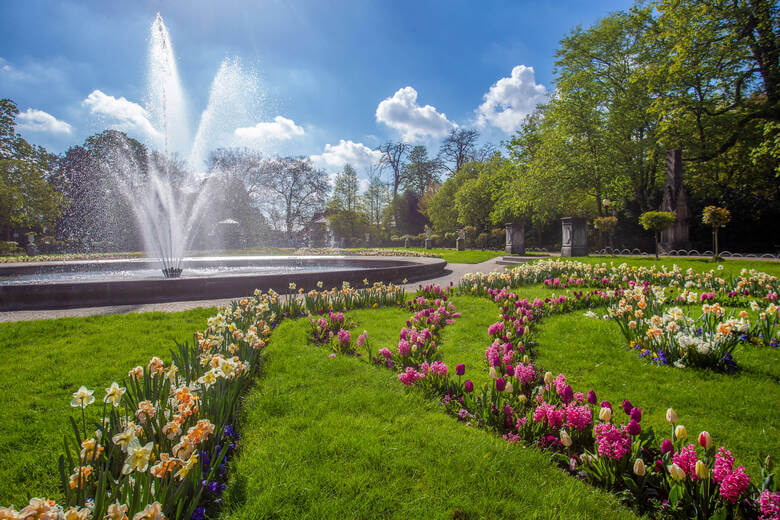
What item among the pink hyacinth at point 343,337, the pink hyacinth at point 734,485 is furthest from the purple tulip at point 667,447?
the pink hyacinth at point 343,337

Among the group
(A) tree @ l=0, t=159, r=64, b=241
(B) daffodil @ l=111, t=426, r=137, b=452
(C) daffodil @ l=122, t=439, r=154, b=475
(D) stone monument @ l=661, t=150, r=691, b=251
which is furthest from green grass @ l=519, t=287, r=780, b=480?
(A) tree @ l=0, t=159, r=64, b=241

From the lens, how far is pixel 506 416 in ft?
8.39

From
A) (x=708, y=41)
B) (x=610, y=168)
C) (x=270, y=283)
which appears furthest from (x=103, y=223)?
(x=708, y=41)

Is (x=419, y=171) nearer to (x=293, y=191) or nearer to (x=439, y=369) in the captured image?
(x=293, y=191)

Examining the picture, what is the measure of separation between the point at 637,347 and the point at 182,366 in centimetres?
476

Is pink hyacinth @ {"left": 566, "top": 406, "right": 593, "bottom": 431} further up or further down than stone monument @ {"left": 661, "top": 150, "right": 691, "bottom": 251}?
further down

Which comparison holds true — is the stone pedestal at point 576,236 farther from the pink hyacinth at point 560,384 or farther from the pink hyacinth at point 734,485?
the pink hyacinth at point 734,485

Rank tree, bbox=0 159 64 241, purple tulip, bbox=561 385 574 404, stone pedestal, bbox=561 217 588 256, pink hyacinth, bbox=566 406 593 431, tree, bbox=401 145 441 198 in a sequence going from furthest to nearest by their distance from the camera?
tree, bbox=401 145 441 198, tree, bbox=0 159 64 241, stone pedestal, bbox=561 217 588 256, purple tulip, bbox=561 385 574 404, pink hyacinth, bbox=566 406 593 431

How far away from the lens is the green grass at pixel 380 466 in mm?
1861

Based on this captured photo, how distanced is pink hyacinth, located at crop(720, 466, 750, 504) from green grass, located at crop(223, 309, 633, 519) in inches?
19.0

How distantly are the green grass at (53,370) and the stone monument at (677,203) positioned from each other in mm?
23672

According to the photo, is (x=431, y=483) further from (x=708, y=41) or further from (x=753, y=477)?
(x=708, y=41)

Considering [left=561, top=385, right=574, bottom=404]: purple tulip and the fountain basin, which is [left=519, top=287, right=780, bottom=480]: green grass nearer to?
[left=561, top=385, right=574, bottom=404]: purple tulip

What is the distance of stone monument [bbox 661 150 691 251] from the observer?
1938cm
